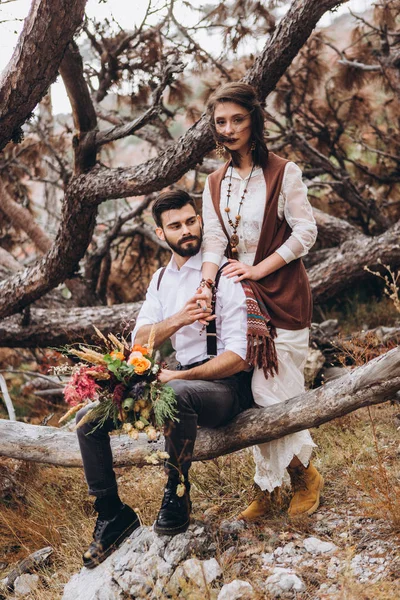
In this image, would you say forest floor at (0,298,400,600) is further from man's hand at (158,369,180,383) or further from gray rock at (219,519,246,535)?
man's hand at (158,369,180,383)

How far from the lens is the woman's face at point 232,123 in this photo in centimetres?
313

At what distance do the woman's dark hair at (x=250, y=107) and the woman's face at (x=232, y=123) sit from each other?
21 millimetres

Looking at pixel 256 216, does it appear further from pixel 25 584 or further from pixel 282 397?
pixel 25 584

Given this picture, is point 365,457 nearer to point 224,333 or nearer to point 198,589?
point 224,333

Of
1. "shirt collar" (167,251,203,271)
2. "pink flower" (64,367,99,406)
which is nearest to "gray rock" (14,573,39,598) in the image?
"pink flower" (64,367,99,406)

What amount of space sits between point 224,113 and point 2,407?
4.43m

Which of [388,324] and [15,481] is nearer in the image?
[15,481]

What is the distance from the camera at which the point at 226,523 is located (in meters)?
3.13

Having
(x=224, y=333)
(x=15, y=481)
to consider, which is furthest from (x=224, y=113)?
(x=15, y=481)

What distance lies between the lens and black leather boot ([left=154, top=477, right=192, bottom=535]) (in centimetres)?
278

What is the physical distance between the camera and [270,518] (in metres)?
3.18

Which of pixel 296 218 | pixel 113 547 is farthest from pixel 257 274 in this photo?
pixel 113 547

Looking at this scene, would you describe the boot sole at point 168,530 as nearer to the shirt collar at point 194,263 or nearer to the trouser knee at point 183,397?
the trouser knee at point 183,397

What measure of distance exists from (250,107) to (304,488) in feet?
6.57
